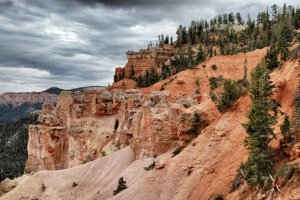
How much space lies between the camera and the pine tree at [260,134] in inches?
1490

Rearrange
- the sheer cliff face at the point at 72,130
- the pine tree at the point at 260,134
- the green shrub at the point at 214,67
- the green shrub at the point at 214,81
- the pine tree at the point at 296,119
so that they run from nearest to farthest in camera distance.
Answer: the pine tree at the point at 260,134, the pine tree at the point at 296,119, the green shrub at the point at 214,81, the sheer cliff face at the point at 72,130, the green shrub at the point at 214,67

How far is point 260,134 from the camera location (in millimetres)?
39406

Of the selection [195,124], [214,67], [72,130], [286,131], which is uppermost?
[214,67]

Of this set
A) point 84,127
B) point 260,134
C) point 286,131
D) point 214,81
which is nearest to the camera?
point 260,134

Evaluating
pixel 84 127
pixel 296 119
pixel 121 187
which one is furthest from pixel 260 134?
pixel 84 127

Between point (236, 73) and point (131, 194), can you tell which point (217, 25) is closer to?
point (236, 73)

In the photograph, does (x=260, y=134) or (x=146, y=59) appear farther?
(x=146, y=59)

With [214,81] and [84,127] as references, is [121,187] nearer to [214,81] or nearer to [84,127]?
[84,127]

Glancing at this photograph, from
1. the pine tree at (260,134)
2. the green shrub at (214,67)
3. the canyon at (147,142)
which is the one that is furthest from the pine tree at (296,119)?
the green shrub at (214,67)

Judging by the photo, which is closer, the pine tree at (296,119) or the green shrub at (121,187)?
the pine tree at (296,119)

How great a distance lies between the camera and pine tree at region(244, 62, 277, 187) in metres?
37.8

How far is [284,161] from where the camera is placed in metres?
38.6

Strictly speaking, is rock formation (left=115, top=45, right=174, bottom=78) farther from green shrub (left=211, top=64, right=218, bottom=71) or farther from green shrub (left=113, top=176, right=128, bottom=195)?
green shrub (left=113, top=176, right=128, bottom=195)

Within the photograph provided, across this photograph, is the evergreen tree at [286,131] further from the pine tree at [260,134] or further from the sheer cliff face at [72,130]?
the sheer cliff face at [72,130]
